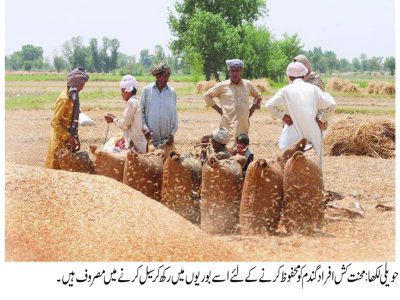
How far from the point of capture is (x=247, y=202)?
6.40 meters

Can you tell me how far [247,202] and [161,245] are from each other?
117 cm

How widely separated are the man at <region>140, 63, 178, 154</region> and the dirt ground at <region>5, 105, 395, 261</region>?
63.7 inches

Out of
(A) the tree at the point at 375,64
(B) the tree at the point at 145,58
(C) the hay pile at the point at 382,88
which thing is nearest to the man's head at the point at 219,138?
(C) the hay pile at the point at 382,88

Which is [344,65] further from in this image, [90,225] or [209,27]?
[90,225]

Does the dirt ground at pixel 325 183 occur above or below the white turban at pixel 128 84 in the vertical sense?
below

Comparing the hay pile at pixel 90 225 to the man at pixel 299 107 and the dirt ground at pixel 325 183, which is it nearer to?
the dirt ground at pixel 325 183

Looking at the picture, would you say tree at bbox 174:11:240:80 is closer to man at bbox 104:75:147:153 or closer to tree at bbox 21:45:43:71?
man at bbox 104:75:147:153

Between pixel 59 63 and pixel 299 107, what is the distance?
116077mm

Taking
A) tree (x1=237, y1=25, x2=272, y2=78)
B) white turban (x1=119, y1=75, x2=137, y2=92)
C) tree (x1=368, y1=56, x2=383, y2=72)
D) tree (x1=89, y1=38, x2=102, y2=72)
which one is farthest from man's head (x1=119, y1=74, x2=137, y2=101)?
tree (x1=368, y1=56, x2=383, y2=72)

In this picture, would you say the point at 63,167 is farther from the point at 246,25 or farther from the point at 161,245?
the point at 246,25

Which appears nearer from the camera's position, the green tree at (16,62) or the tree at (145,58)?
the green tree at (16,62)

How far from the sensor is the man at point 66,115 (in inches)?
279

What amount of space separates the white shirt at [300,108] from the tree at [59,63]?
375ft

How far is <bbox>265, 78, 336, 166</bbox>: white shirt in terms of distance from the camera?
267 inches
